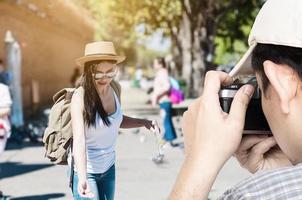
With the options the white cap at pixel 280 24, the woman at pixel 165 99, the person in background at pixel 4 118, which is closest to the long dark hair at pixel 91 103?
the white cap at pixel 280 24

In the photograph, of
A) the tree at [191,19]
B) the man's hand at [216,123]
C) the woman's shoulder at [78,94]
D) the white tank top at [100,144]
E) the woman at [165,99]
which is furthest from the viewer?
the tree at [191,19]

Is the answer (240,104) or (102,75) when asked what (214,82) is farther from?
(102,75)

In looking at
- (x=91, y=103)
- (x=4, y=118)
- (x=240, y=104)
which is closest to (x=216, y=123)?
(x=240, y=104)

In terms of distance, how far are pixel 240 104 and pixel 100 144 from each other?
116 inches

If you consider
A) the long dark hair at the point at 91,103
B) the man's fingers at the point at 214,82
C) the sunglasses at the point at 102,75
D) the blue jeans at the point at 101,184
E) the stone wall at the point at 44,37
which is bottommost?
the stone wall at the point at 44,37

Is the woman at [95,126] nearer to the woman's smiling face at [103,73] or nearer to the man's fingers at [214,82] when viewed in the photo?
the woman's smiling face at [103,73]

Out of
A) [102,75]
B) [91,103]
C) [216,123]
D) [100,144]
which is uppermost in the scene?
[216,123]

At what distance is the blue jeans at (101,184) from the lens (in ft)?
13.8

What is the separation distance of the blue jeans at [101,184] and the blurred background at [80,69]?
72 cm

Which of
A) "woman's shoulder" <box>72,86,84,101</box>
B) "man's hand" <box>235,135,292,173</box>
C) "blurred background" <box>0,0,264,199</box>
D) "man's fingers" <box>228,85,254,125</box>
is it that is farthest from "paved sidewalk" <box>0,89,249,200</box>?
"man's fingers" <box>228,85,254,125</box>

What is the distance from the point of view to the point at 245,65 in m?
1.55

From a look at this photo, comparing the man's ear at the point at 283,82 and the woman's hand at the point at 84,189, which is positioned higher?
the man's ear at the point at 283,82

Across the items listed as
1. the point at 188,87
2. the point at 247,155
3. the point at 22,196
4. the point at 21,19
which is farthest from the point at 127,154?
the point at 188,87

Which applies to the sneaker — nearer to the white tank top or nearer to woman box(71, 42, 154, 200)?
woman box(71, 42, 154, 200)
